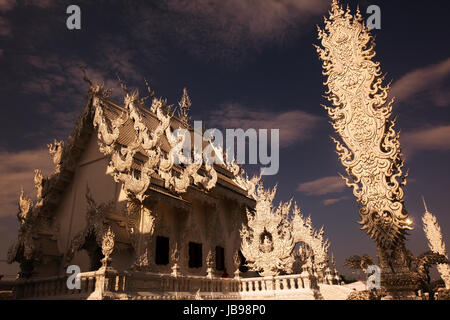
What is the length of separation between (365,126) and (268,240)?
558 centimetres

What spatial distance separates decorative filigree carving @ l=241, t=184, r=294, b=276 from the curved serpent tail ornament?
179 inches

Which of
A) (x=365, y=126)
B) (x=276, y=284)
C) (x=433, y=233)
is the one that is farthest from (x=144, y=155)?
(x=433, y=233)

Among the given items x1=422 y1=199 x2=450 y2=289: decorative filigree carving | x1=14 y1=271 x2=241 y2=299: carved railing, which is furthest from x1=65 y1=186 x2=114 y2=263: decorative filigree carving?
x1=422 y1=199 x2=450 y2=289: decorative filigree carving

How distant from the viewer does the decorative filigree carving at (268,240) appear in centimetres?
1111

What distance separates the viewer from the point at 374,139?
24.2ft

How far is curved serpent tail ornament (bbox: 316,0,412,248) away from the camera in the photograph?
22.2ft

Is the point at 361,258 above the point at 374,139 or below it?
below

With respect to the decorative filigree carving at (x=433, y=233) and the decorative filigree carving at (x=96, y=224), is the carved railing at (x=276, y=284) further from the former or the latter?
the decorative filigree carving at (x=433, y=233)

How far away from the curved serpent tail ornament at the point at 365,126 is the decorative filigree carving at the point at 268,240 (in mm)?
4539

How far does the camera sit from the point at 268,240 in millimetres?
11445

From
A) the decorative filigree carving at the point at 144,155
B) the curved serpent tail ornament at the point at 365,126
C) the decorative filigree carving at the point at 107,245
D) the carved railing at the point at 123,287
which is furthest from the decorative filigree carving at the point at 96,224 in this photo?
the curved serpent tail ornament at the point at 365,126
